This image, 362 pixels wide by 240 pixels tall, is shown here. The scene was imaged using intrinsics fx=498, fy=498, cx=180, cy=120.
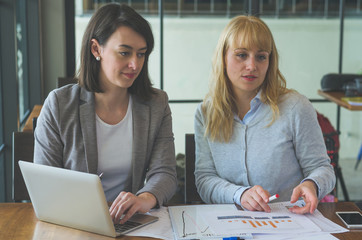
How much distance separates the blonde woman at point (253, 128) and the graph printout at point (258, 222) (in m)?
0.28

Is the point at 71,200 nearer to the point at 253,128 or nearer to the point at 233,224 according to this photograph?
the point at 233,224

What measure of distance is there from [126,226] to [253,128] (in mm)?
724

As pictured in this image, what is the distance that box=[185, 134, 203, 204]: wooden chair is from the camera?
81.5 inches

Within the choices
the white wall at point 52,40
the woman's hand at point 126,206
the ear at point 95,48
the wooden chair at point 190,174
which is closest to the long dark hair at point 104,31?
the ear at point 95,48

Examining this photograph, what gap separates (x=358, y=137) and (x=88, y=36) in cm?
334

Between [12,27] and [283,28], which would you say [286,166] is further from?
[283,28]

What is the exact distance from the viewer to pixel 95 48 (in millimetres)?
1915

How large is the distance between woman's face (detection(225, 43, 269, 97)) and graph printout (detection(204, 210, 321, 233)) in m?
0.57

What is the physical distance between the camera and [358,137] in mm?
4547

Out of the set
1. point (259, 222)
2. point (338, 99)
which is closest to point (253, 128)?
point (259, 222)

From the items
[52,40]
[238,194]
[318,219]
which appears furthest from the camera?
[52,40]

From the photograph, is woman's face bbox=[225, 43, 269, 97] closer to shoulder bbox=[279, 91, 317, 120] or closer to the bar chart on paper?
shoulder bbox=[279, 91, 317, 120]

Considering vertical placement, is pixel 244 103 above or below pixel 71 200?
above

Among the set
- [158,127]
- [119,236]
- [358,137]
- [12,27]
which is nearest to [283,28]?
[358,137]
